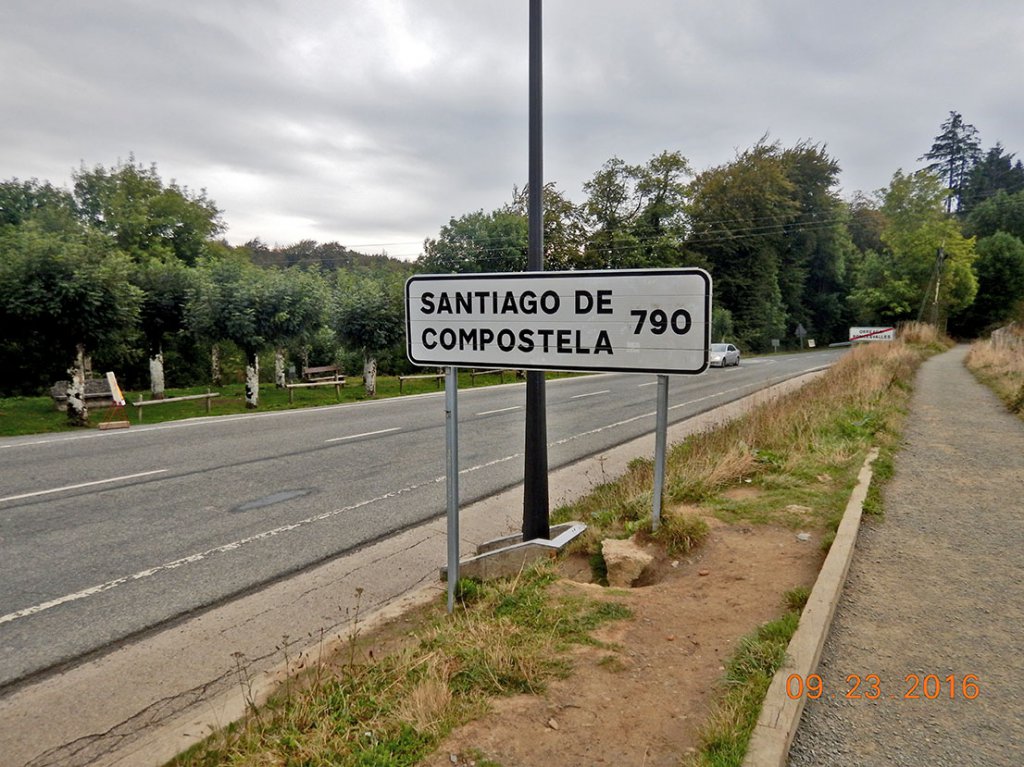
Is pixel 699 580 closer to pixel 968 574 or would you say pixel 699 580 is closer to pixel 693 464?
pixel 968 574

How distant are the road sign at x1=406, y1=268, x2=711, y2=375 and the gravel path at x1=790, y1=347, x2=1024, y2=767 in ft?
5.72

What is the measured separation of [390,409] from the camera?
16391mm

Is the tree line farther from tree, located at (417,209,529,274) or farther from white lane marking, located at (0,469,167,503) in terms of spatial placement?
white lane marking, located at (0,469,167,503)

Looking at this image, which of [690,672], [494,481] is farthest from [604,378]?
[690,672]

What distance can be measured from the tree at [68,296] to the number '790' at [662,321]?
1529 centimetres

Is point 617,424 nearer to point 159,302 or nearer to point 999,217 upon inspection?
point 159,302

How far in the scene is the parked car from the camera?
30.9 meters

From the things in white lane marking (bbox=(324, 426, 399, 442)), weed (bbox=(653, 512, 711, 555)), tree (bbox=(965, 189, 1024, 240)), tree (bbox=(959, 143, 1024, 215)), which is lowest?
white lane marking (bbox=(324, 426, 399, 442))

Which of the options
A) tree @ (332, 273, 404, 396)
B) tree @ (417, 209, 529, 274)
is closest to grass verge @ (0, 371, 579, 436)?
tree @ (332, 273, 404, 396)

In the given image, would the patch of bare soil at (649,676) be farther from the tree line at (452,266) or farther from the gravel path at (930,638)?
the tree line at (452,266)

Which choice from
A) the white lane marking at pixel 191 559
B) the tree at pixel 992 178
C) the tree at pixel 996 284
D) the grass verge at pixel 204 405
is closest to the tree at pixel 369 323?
the grass verge at pixel 204 405

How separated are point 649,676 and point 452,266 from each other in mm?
32394

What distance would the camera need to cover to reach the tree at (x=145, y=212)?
3241cm

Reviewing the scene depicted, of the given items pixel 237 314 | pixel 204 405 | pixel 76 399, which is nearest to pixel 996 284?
pixel 237 314
